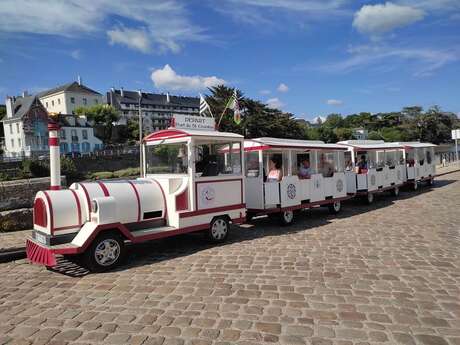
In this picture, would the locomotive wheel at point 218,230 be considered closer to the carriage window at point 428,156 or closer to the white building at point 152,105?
the carriage window at point 428,156

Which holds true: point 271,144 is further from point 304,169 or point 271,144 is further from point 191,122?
point 191,122

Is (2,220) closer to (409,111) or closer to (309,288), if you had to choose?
(309,288)

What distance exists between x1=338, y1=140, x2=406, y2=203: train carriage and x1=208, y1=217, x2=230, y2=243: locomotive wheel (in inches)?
301

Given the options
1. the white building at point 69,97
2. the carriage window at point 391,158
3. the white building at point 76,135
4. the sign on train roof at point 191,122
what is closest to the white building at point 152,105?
the white building at point 69,97

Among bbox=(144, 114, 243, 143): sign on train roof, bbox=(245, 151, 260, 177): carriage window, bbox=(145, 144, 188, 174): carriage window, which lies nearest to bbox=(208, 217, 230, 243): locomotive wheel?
bbox=(145, 144, 188, 174): carriage window

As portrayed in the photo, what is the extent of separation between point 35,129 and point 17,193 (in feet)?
197

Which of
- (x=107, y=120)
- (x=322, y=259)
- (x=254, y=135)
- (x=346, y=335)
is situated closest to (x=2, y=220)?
(x=322, y=259)

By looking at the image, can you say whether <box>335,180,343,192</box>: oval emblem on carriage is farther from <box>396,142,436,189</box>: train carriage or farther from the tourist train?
<box>396,142,436,189</box>: train carriage

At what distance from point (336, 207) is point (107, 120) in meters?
75.3

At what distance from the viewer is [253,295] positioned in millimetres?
5422

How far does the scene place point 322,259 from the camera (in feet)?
23.8

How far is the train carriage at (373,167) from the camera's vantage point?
1512 cm

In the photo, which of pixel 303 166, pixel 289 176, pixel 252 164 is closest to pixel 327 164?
pixel 303 166

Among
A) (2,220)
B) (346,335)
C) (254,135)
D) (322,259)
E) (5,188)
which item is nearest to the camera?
(346,335)
